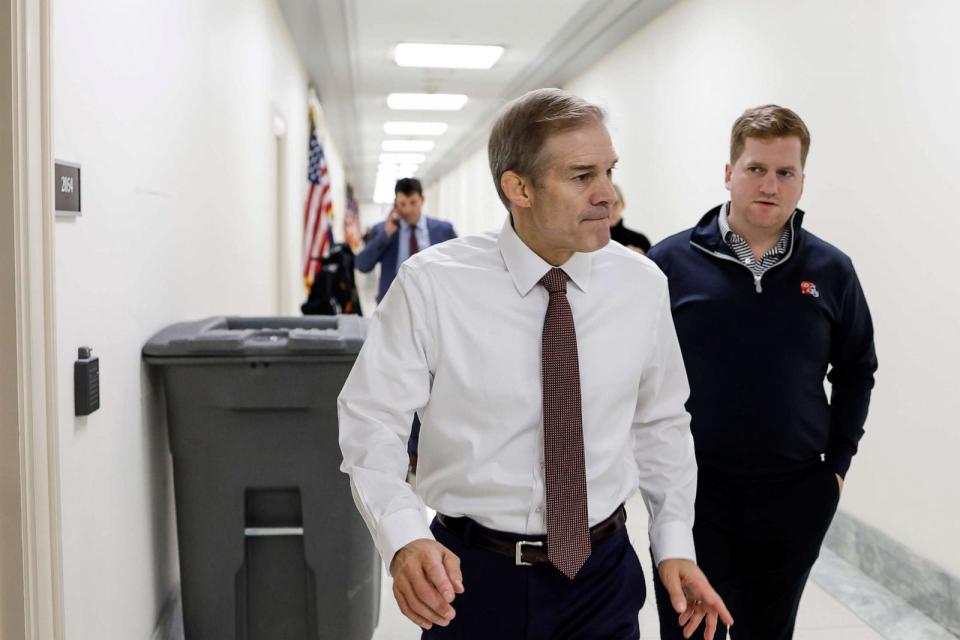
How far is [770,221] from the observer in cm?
208

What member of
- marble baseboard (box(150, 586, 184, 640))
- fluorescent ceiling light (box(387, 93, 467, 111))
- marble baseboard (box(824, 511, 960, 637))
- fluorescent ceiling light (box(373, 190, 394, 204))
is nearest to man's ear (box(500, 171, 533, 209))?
marble baseboard (box(150, 586, 184, 640))

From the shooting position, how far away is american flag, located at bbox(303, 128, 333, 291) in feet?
26.2

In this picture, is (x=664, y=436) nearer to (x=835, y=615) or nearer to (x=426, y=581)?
(x=426, y=581)

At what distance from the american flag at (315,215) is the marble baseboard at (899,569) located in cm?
504

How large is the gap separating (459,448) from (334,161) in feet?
43.0

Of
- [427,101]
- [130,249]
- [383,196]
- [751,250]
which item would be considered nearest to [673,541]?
[751,250]

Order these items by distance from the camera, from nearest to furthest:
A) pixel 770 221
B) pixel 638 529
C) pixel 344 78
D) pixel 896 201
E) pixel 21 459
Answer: pixel 21 459
pixel 770 221
pixel 896 201
pixel 638 529
pixel 344 78

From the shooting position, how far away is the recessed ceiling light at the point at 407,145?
48.7 feet

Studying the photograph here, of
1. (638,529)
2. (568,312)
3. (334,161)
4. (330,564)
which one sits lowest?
(638,529)

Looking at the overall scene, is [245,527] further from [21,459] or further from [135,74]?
[135,74]

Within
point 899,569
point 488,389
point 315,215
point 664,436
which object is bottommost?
point 899,569

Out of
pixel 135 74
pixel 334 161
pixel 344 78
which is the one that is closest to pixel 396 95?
pixel 344 78

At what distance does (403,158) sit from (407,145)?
2421 millimetres

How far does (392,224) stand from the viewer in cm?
563
